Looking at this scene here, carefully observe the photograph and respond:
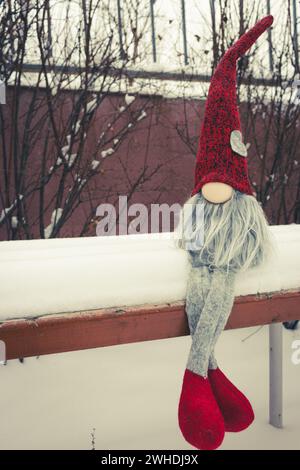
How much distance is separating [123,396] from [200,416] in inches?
36.6

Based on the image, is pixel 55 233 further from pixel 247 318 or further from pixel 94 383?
pixel 247 318

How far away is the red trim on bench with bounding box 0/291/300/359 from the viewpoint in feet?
3.45

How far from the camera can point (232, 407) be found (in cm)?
128

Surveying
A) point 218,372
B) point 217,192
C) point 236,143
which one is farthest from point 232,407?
point 236,143

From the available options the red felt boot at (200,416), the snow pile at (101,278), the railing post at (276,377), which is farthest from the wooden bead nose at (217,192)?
the railing post at (276,377)

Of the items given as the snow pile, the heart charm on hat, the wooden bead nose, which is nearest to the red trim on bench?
the snow pile

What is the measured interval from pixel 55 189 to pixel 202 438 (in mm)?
2264

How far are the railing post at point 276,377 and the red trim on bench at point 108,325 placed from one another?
455 mm

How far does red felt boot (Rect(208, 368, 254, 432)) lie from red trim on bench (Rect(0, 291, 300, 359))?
18cm

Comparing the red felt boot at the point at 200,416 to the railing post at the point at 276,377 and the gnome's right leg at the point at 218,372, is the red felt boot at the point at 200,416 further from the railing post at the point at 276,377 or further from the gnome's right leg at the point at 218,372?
the railing post at the point at 276,377

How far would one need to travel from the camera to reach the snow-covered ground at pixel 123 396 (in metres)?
1.66

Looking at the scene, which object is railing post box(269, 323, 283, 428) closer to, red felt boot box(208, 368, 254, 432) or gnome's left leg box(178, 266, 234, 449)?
red felt boot box(208, 368, 254, 432)

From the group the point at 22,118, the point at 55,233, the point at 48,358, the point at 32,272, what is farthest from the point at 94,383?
the point at 22,118

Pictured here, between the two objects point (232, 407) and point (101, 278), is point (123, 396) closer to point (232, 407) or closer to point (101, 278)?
point (232, 407)
